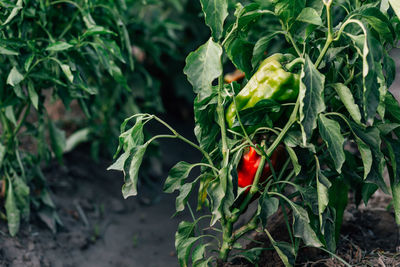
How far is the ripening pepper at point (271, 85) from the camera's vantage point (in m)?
1.29

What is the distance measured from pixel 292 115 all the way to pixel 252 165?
269mm

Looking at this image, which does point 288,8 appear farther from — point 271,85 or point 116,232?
point 116,232

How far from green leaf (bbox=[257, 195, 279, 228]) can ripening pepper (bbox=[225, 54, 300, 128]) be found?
241 millimetres

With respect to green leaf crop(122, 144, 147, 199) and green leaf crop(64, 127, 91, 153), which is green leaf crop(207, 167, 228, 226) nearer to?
green leaf crop(122, 144, 147, 199)

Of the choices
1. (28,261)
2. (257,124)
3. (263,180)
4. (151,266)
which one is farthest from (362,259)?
(28,261)

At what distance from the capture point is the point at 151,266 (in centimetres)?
197

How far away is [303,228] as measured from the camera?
49.8 inches

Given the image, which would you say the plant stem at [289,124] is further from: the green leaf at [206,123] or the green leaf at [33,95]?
the green leaf at [33,95]

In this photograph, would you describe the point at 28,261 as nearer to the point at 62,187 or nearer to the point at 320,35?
the point at 62,187

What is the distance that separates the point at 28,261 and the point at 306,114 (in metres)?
1.23

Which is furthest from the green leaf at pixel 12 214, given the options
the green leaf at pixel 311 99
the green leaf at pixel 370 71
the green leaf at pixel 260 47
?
the green leaf at pixel 370 71

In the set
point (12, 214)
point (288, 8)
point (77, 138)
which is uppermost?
point (288, 8)

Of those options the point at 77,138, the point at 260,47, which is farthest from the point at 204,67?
the point at 77,138

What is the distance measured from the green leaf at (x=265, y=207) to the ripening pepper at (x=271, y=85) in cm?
24
